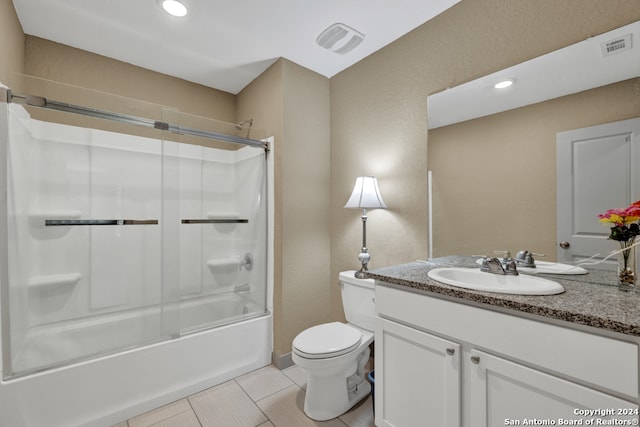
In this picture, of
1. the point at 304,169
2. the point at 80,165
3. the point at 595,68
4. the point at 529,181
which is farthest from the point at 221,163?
the point at 595,68

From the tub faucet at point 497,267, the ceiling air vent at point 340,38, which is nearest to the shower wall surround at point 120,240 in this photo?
the ceiling air vent at point 340,38

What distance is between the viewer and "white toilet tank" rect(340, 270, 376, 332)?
1864 mm

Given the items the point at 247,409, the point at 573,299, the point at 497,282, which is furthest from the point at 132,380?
the point at 573,299

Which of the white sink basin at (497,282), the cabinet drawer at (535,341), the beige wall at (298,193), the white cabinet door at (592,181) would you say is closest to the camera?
the cabinet drawer at (535,341)

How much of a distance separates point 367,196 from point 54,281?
209 cm

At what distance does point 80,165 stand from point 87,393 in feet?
4.58

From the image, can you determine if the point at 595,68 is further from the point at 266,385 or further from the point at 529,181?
the point at 266,385

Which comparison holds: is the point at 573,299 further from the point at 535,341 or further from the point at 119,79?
the point at 119,79

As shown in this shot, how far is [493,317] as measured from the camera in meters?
1.02

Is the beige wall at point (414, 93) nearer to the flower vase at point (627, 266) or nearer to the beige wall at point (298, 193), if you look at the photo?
the beige wall at point (298, 193)

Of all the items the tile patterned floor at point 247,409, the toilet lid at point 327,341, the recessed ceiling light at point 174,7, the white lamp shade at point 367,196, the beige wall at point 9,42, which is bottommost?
the tile patterned floor at point 247,409

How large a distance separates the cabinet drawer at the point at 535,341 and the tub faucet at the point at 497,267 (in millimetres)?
410

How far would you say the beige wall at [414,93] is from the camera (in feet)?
4.51

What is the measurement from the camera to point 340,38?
201cm
